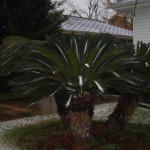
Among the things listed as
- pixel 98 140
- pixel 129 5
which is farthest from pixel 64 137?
pixel 129 5

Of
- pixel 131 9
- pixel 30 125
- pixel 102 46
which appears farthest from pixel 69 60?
pixel 131 9

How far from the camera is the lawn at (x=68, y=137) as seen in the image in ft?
21.8

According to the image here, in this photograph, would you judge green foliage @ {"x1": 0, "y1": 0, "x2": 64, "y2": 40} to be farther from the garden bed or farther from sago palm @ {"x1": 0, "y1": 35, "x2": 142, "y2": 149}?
sago palm @ {"x1": 0, "y1": 35, "x2": 142, "y2": 149}

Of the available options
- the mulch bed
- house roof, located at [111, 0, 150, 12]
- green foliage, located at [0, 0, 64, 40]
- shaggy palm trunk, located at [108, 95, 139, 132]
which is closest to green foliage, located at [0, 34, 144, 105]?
shaggy palm trunk, located at [108, 95, 139, 132]

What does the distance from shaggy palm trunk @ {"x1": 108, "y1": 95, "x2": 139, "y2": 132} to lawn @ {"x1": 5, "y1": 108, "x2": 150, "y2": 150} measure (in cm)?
15

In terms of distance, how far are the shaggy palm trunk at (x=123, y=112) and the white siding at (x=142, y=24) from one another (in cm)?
591

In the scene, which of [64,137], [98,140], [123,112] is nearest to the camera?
[98,140]

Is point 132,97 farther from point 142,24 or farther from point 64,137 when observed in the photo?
point 142,24

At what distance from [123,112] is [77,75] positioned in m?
1.83

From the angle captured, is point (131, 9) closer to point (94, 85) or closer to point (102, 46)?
point (102, 46)

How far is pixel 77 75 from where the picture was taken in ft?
18.5

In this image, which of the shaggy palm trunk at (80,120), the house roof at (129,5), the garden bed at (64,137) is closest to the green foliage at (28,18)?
the house roof at (129,5)

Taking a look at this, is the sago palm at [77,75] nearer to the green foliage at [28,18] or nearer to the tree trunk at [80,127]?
the tree trunk at [80,127]

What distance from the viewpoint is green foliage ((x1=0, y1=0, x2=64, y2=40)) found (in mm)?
13695
